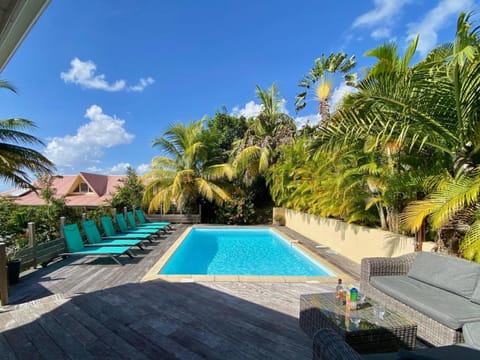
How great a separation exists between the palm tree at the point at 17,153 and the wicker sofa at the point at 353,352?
8532mm

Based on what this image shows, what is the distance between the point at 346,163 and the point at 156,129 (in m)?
10.6

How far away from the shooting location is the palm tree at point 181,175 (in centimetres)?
1214

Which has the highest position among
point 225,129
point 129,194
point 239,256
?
point 225,129

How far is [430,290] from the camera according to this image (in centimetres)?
284

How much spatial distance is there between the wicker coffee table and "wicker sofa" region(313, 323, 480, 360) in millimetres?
385

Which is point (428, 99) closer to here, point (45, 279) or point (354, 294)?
point (354, 294)

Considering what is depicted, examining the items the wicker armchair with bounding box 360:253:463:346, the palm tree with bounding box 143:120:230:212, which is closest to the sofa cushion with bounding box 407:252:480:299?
the wicker armchair with bounding box 360:253:463:346

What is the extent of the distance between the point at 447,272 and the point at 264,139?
35.4 ft

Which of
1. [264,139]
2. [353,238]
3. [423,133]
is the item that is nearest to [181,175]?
[264,139]

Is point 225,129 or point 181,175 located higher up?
point 225,129

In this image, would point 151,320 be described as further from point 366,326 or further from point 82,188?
point 82,188

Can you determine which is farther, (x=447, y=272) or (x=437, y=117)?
(x=437, y=117)

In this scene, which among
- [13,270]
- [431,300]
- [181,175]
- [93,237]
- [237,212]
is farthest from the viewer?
[237,212]

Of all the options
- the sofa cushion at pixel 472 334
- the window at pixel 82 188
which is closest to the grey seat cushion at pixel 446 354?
the sofa cushion at pixel 472 334
